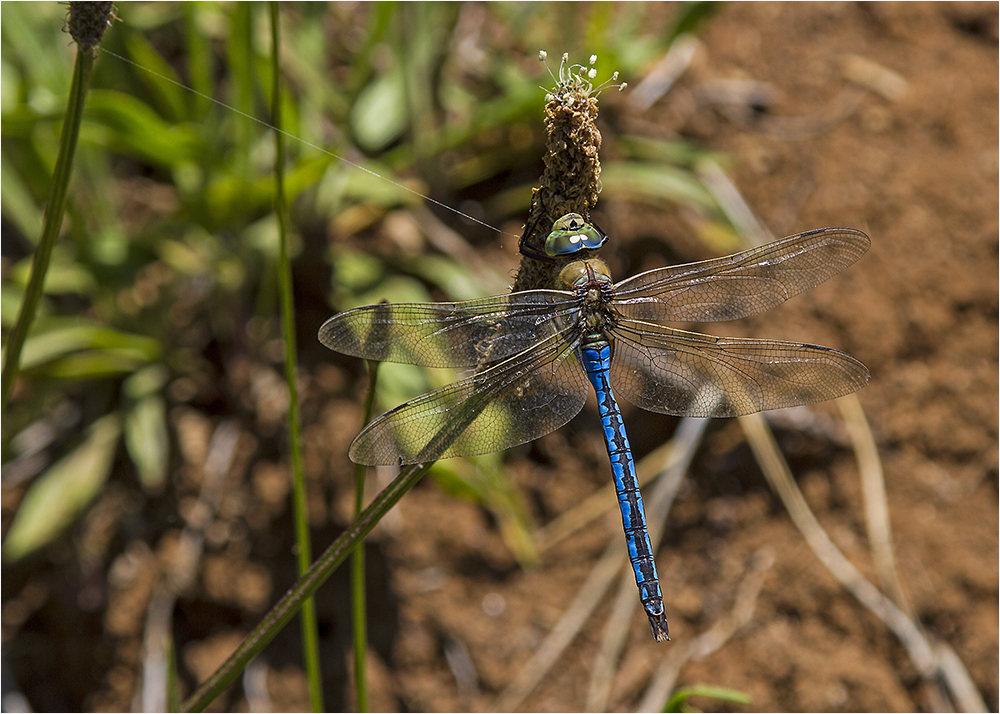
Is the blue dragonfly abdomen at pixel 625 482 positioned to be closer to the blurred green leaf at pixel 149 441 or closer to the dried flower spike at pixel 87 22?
the dried flower spike at pixel 87 22

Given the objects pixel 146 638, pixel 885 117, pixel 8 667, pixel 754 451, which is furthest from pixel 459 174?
pixel 8 667

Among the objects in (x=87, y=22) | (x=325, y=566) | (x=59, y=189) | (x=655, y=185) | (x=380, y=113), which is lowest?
(x=325, y=566)

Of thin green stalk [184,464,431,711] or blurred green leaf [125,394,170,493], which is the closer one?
thin green stalk [184,464,431,711]

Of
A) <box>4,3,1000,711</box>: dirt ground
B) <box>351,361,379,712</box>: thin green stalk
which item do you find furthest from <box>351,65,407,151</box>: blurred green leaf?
<box>351,361,379,712</box>: thin green stalk

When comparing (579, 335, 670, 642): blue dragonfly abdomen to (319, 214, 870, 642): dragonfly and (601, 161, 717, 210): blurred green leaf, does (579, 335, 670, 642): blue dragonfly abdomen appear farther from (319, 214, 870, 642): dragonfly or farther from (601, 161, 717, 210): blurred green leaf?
(601, 161, 717, 210): blurred green leaf

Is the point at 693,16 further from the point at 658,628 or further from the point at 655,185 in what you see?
the point at 658,628

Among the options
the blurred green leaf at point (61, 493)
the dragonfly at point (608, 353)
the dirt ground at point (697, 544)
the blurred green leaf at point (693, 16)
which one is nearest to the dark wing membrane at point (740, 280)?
the dragonfly at point (608, 353)

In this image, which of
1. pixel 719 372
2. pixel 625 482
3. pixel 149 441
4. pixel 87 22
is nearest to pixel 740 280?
pixel 719 372

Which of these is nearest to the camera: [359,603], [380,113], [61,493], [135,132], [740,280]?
[359,603]
